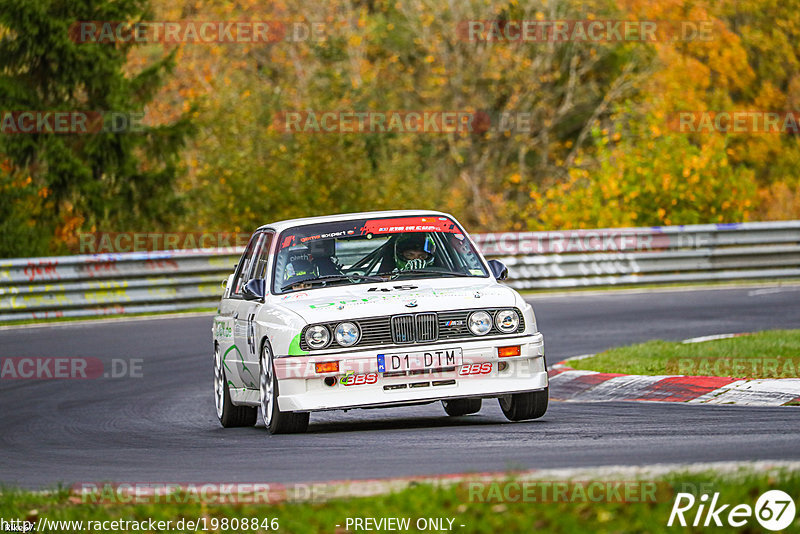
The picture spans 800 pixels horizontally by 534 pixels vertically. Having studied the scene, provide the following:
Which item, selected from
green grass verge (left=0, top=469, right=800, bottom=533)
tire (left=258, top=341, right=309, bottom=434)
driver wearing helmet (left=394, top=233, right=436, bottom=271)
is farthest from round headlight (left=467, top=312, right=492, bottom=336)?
green grass verge (left=0, top=469, right=800, bottom=533)

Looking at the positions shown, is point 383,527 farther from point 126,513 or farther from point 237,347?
point 237,347

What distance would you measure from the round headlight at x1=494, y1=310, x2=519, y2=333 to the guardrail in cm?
1326

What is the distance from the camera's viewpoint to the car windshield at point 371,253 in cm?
1076

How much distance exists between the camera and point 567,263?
2423 centimetres

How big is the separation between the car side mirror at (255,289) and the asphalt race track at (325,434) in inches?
42.2

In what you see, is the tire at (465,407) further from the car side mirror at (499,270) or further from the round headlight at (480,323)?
the round headlight at (480,323)

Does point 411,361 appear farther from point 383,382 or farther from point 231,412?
point 231,412

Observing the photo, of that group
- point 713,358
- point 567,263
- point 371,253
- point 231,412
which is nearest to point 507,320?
point 371,253

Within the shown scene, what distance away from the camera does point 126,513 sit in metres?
6.54

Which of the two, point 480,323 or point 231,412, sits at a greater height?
point 480,323

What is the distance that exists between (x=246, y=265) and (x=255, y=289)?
1.36 meters

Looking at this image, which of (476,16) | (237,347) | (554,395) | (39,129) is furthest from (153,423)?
(476,16)

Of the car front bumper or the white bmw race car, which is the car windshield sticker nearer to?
the white bmw race car

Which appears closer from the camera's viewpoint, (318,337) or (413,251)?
(318,337)
